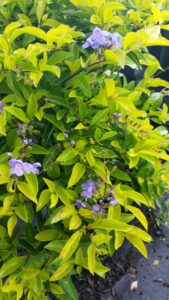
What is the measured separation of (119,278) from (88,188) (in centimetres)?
108

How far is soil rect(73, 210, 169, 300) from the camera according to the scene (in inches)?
79.4

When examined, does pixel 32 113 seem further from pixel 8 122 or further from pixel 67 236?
pixel 67 236

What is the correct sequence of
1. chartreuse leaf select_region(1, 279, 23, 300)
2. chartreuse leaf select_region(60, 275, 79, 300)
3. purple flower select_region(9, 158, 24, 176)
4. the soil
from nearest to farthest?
purple flower select_region(9, 158, 24, 176) → chartreuse leaf select_region(1, 279, 23, 300) → chartreuse leaf select_region(60, 275, 79, 300) → the soil

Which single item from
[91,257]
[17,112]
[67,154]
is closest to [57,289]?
[91,257]

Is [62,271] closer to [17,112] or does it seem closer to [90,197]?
[90,197]

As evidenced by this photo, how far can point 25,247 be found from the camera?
4.68 feet

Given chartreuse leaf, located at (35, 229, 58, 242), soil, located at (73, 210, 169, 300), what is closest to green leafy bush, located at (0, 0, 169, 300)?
chartreuse leaf, located at (35, 229, 58, 242)

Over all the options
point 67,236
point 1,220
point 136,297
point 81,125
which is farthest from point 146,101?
point 136,297

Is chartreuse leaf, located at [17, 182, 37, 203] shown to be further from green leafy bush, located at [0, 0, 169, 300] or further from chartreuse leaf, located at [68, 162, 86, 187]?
chartreuse leaf, located at [68, 162, 86, 187]

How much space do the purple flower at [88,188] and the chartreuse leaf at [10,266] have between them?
377 mm

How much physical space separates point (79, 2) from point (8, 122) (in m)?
0.52

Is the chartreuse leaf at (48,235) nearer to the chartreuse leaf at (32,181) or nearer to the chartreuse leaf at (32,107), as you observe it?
the chartreuse leaf at (32,181)

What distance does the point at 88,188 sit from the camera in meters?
1.22

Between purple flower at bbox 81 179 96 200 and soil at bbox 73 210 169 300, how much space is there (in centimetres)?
95
